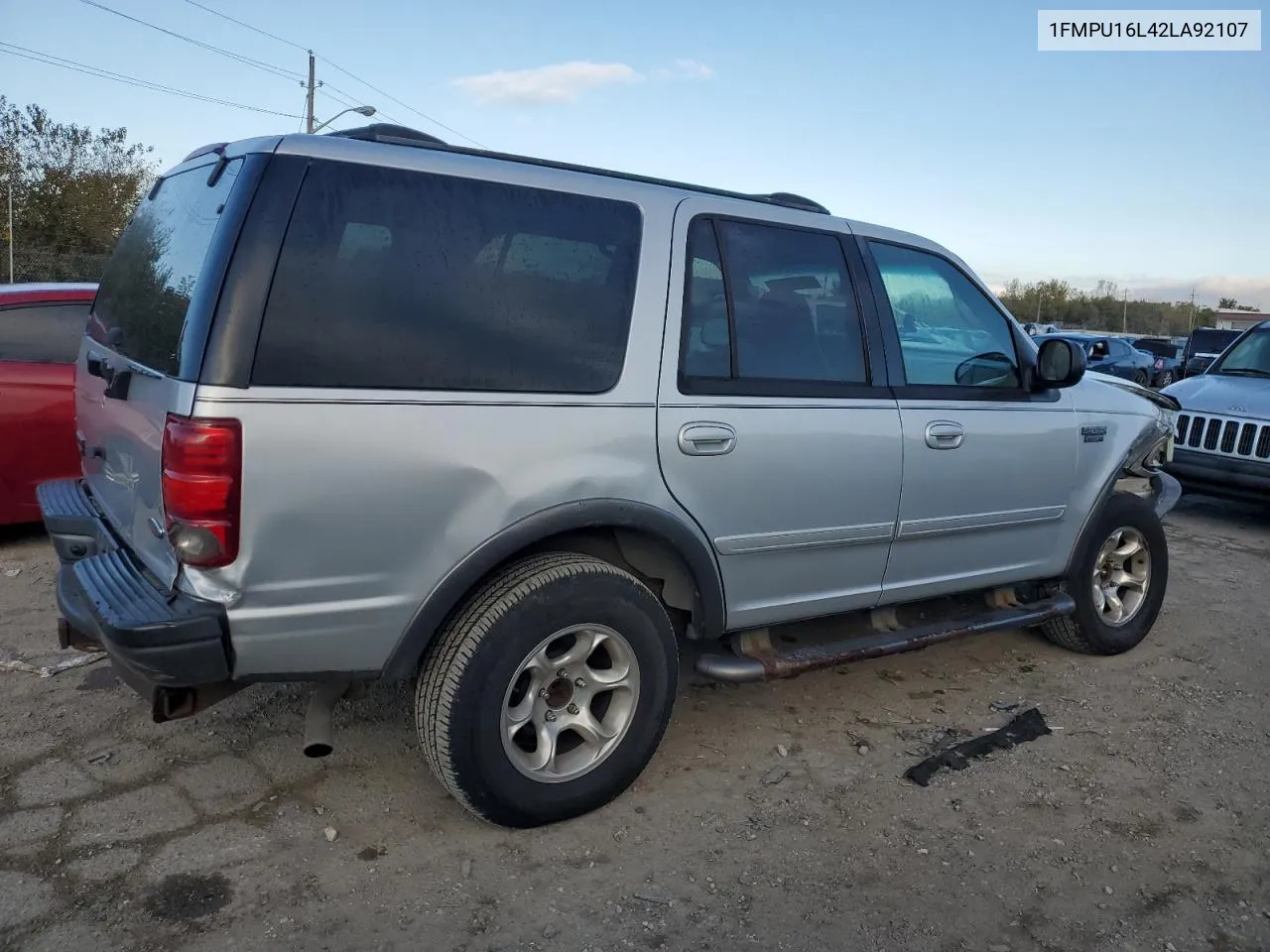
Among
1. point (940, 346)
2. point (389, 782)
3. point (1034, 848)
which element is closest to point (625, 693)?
point (389, 782)

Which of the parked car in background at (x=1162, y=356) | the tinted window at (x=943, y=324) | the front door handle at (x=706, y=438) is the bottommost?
the parked car in background at (x=1162, y=356)

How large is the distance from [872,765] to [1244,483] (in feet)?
19.2

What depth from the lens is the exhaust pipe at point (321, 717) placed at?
9.32ft

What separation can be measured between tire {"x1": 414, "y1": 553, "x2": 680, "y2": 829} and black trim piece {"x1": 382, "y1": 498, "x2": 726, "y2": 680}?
97 millimetres

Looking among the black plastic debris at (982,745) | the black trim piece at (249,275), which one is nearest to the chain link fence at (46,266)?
the black trim piece at (249,275)

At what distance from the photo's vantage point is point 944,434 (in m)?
3.76

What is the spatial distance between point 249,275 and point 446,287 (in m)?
0.52

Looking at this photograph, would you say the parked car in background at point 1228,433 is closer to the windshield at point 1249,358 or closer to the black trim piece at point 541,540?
the windshield at point 1249,358

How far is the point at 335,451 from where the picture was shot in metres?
2.50

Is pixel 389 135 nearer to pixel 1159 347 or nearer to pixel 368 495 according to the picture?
pixel 368 495

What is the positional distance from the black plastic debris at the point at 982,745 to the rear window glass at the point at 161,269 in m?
2.79

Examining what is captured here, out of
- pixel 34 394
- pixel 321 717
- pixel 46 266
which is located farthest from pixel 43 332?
pixel 46 266

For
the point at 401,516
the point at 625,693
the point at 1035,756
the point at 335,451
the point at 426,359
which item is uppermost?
the point at 426,359

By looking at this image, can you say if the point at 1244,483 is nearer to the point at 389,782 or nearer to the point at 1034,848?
A: the point at 1034,848
